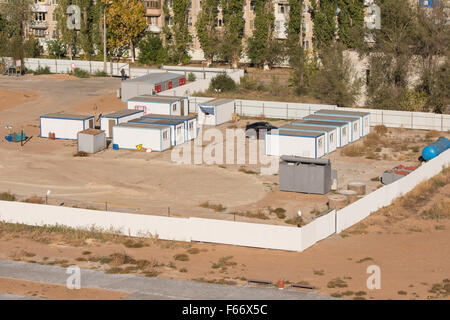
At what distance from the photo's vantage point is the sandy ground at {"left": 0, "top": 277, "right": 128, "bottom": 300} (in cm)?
3606

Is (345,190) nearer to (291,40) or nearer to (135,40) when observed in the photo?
(291,40)

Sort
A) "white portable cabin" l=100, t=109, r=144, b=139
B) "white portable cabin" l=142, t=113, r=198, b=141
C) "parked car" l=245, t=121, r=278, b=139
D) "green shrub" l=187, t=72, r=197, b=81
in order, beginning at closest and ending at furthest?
1. "parked car" l=245, t=121, r=278, b=139
2. "white portable cabin" l=142, t=113, r=198, b=141
3. "white portable cabin" l=100, t=109, r=144, b=139
4. "green shrub" l=187, t=72, r=197, b=81

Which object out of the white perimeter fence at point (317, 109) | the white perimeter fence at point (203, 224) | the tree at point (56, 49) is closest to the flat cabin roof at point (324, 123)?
the white perimeter fence at point (317, 109)

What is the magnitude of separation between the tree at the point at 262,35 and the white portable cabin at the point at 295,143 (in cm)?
4316

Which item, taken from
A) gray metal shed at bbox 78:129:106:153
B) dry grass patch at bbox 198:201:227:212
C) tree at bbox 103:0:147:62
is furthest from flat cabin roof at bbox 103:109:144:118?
tree at bbox 103:0:147:62

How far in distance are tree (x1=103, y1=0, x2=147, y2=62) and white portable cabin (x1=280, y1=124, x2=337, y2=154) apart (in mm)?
50330

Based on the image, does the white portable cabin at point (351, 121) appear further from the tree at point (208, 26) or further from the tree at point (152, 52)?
the tree at point (152, 52)

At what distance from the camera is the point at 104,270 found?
1571 inches

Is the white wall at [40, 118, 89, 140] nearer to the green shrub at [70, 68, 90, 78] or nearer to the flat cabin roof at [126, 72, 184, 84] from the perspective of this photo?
the flat cabin roof at [126, 72, 184, 84]

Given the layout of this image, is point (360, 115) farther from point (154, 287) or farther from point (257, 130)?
point (154, 287)

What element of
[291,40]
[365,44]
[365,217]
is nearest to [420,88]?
[365,44]

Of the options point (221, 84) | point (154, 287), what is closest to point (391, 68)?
point (221, 84)

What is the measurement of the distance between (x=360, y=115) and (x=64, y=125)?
24045 millimetres

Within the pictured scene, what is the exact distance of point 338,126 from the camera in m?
66.6
